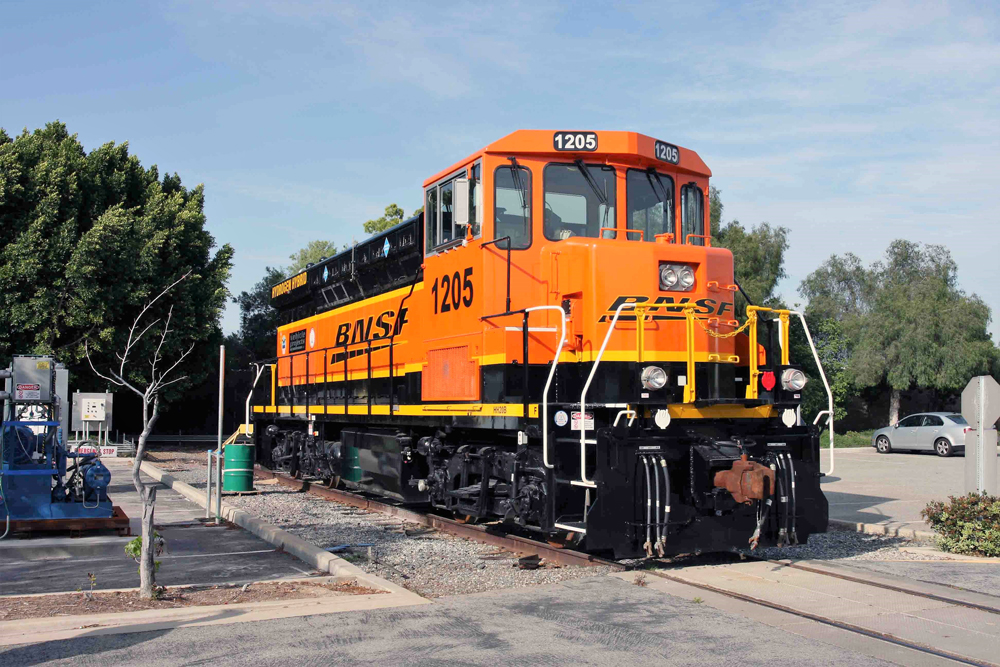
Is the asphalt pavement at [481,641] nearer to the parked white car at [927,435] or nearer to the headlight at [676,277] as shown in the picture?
the headlight at [676,277]

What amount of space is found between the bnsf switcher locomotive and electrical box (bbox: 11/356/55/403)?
472 centimetres

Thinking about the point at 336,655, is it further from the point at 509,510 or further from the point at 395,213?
the point at 395,213

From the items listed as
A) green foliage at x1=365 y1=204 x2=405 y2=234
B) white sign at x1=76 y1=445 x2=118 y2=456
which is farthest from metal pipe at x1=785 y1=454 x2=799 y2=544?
green foliage at x1=365 y1=204 x2=405 y2=234

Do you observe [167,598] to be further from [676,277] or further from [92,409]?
[92,409]

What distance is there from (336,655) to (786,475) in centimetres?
481

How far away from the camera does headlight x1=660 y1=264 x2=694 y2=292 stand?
8852mm

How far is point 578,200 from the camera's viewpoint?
9.34 meters

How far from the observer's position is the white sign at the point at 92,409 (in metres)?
17.5

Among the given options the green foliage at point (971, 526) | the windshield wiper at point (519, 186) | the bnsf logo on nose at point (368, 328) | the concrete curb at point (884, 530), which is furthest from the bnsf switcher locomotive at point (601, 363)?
the concrete curb at point (884, 530)

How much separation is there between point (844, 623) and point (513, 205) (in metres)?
4.96

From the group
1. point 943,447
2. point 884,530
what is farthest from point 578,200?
point 943,447

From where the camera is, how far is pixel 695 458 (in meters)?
8.15

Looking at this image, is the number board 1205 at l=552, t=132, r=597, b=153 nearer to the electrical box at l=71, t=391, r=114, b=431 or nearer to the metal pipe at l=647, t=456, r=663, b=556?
the metal pipe at l=647, t=456, r=663, b=556

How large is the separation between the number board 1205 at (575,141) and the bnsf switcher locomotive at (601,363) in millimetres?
14
